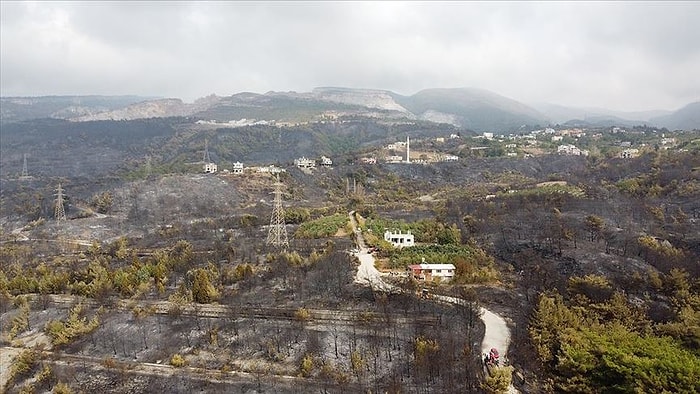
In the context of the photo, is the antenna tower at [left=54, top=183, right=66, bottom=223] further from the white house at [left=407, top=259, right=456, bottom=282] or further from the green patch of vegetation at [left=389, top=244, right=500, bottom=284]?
the white house at [left=407, top=259, right=456, bottom=282]

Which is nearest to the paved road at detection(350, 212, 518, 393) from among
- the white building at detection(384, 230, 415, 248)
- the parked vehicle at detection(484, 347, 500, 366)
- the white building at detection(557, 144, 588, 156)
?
the parked vehicle at detection(484, 347, 500, 366)

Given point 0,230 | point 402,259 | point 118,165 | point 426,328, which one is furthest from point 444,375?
point 118,165

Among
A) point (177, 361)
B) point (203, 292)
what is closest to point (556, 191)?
point (203, 292)

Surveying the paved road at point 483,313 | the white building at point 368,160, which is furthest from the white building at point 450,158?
the paved road at point 483,313

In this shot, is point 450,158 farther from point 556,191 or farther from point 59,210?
point 59,210

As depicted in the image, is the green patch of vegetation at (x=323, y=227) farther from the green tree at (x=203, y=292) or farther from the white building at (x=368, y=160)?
the white building at (x=368, y=160)

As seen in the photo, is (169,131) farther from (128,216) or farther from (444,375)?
(444,375)
